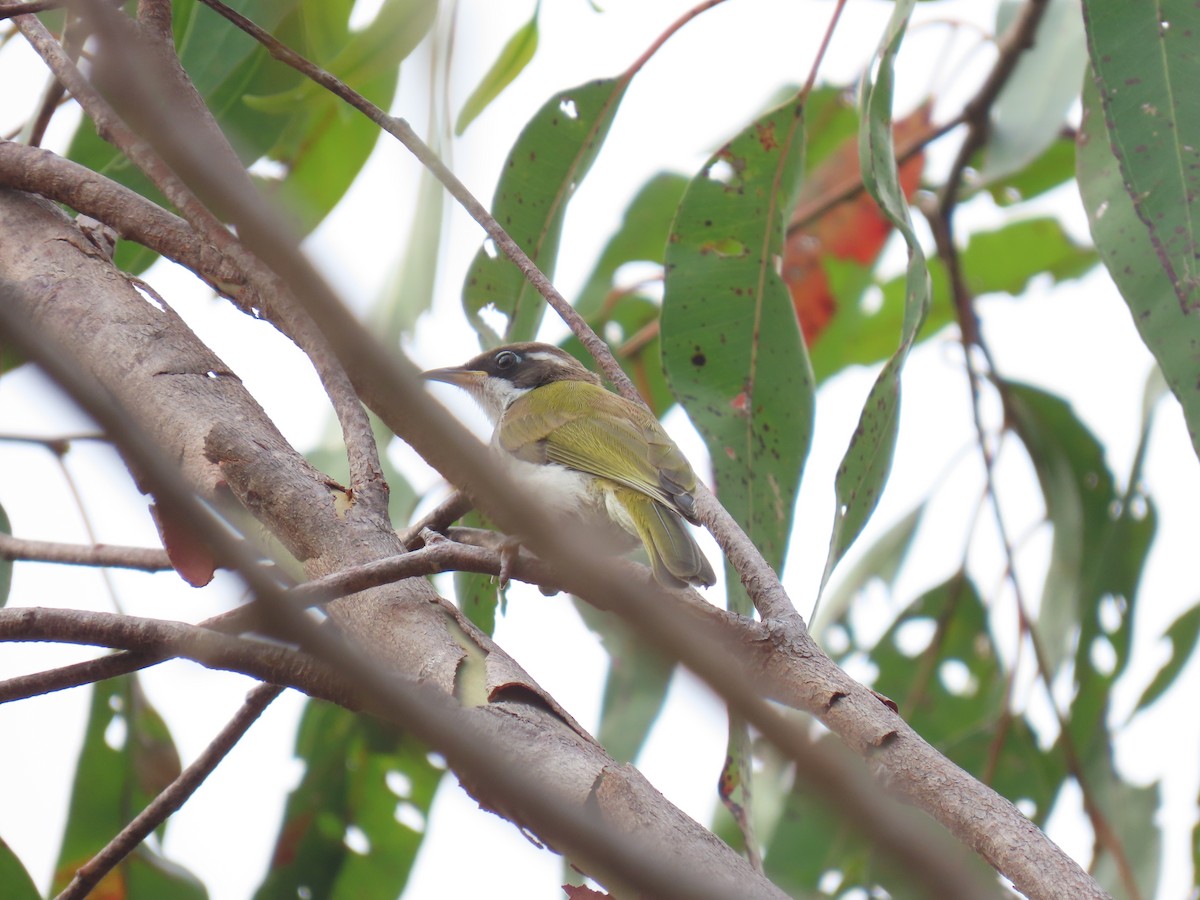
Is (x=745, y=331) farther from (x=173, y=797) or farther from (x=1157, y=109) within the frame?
(x=173, y=797)

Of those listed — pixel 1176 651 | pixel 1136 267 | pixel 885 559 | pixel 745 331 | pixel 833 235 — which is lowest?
pixel 745 331

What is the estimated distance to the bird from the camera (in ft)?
9.41

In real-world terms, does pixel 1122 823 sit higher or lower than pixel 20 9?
higher

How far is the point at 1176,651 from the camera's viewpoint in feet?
13.6

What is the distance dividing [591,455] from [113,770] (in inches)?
57.0

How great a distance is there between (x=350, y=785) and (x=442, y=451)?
3212 millimetres

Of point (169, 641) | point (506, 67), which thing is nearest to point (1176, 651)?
point (506, 67)

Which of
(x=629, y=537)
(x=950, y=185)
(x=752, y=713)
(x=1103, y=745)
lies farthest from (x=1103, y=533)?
(x=752, y=713)

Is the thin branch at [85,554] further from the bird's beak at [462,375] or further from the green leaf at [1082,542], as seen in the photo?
the green leaf at [1082,542]

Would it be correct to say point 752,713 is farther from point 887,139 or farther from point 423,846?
point 423,846

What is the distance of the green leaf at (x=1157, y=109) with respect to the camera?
2.10 meters

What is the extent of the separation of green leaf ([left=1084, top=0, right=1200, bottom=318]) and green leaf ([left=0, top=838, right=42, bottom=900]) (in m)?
2.18

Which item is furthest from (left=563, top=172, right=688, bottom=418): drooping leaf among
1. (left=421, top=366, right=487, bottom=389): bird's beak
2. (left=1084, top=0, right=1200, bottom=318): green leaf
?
(left=1084, top=0, right=1200, bottom=318): green leaf

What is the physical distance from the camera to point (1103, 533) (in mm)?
4332
